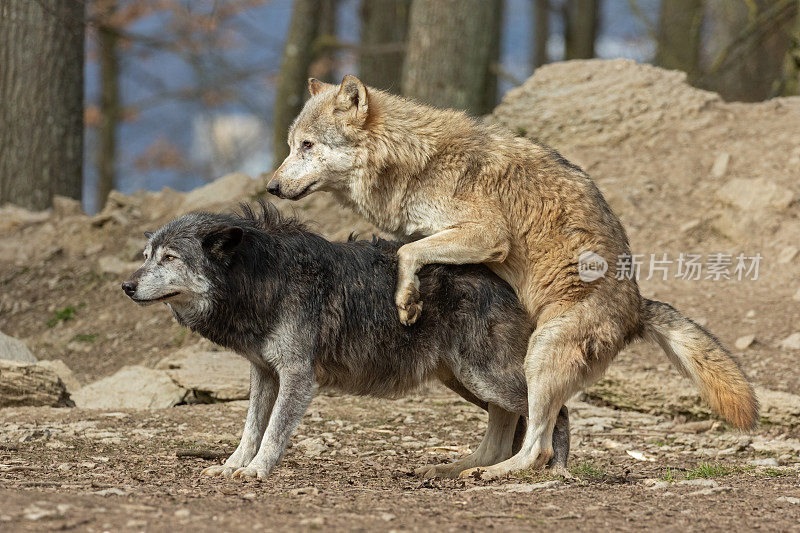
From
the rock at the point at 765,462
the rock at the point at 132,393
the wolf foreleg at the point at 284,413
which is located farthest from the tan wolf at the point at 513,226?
the rock at the point at 132,393

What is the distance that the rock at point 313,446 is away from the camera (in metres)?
6.86

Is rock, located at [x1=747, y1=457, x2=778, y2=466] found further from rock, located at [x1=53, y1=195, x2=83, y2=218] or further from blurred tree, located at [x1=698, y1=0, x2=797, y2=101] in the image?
rock, located at [x1=53, y1=195, x2=83, y2=218]

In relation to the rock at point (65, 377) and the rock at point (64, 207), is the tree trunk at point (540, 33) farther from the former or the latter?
the rock at point (65, 377)

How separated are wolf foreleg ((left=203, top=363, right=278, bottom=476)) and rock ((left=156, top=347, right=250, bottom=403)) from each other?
2.12m

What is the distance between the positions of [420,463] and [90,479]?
2423 mm

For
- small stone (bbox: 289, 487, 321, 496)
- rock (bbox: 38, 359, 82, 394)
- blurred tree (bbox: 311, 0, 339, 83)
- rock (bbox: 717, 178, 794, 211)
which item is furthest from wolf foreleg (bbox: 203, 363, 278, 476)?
blurred tree (bbox: 311, 0, 339, 83)

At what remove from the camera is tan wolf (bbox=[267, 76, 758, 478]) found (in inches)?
233

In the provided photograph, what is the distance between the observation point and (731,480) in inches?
222

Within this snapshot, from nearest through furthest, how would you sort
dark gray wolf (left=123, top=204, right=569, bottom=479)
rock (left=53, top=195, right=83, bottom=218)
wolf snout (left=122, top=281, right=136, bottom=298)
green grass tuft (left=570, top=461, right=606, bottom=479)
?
wolf snout (left=122, top=281, right=136, bottom=298) → dark gray wolf (left=123, top=204, right=569, bottom=479) → green grass tuft (left=570, top=461, right=606, bottom=479) → rock (left=53, top=195, right=83, bottom=218)

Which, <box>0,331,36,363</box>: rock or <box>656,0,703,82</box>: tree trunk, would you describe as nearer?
<box>0,331,36,363</box>: rock

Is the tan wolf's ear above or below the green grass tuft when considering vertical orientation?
above

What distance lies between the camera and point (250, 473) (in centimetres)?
556

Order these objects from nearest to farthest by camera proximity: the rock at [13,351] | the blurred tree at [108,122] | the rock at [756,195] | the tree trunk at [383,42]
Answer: the rock at [13,351] → the rock at [756,195] → the tree trunk at [383,42] → the blurred tree at [108,122]

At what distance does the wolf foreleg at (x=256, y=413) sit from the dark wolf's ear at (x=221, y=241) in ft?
2.70
